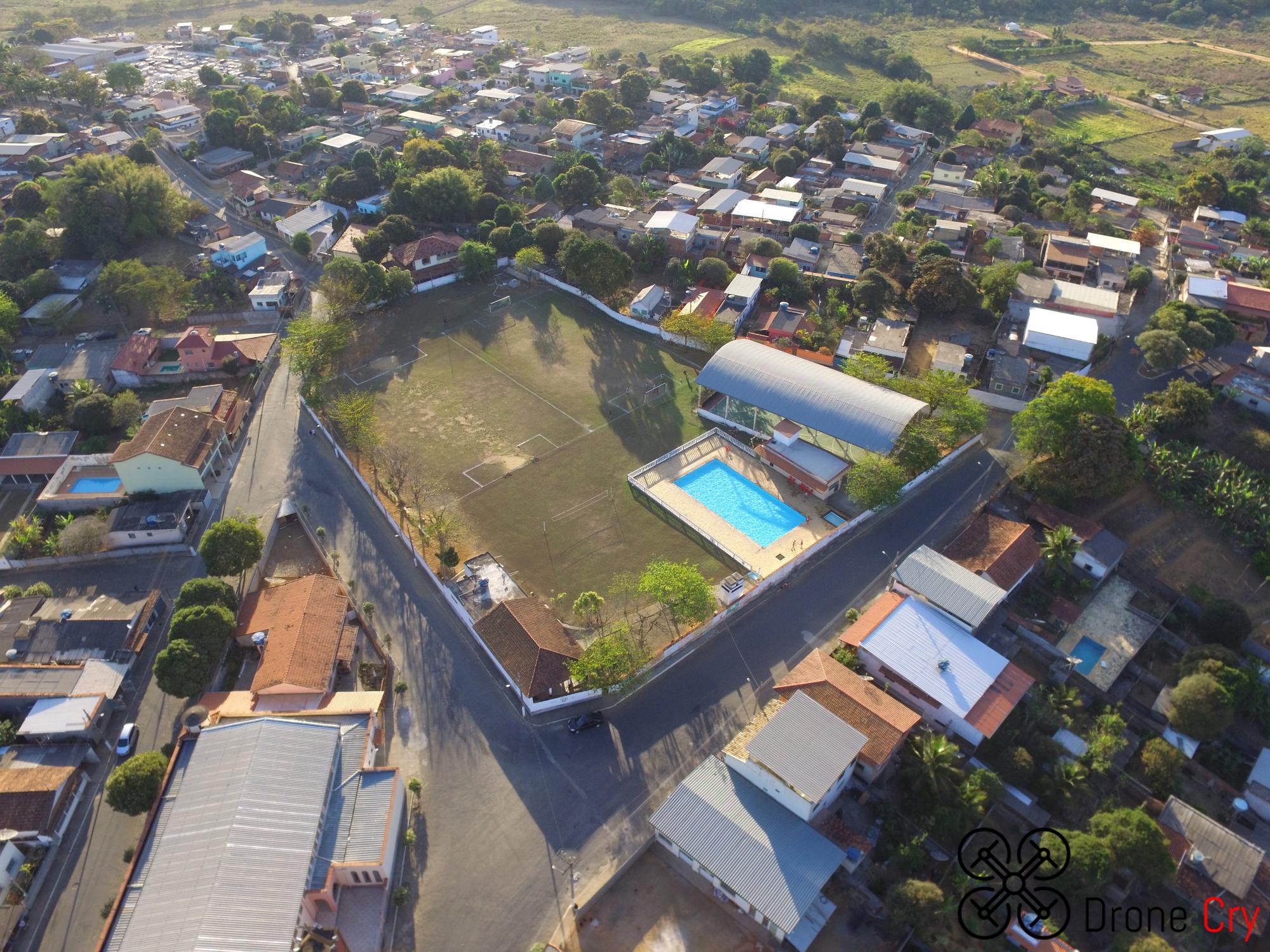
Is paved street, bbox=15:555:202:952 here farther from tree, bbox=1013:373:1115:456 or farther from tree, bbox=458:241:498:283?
tree, bbox=1013:373:1115:456

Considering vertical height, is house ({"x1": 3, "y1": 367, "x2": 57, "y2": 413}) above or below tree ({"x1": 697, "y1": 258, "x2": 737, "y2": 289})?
below

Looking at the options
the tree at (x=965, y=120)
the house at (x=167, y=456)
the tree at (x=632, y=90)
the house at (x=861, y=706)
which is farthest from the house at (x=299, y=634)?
the tree at (x=965, y=120)

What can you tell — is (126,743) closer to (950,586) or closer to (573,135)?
(950,586)

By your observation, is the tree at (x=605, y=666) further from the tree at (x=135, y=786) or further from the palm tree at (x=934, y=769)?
the tree at (x=135, y=786)

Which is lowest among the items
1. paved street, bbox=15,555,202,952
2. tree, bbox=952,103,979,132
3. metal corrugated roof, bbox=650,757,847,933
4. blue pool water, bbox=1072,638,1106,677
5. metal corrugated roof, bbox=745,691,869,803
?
paved street, bbox=15,555,202,952

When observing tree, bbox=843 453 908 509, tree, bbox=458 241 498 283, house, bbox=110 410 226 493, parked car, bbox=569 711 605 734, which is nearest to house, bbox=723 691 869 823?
parked car, bbox=569 711 605 734

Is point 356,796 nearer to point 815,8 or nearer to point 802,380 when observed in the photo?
point 802,380
